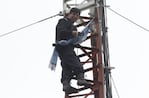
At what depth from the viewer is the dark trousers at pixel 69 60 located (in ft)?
34.4

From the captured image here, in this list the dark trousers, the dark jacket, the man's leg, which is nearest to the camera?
the dark jacket

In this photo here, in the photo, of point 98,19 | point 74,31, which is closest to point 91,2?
point 98,19

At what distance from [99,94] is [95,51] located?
872mm

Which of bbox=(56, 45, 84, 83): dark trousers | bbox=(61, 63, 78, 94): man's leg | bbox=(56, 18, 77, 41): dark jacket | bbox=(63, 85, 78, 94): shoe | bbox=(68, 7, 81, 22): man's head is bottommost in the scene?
bbox=(63, 85, 78, 94): shoe

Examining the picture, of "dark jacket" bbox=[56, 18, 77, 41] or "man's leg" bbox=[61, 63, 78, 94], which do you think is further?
"man's leg" bbox=[61, 63, 78, 94]

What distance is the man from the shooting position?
33.8ft

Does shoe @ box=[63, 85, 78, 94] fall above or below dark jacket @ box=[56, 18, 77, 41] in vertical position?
below

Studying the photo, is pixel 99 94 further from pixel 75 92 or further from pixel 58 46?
pixel 58 46

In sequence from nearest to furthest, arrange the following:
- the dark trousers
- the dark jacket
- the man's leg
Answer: the dark jacket < the dark trousers < the man's leg

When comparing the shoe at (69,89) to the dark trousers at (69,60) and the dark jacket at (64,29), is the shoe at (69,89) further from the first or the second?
the dark jacket at (64,29)

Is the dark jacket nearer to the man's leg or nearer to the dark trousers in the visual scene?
the dark trousers

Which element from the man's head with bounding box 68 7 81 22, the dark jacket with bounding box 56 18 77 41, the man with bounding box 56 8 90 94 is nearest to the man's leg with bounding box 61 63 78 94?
the man with bounding box 56 8 90 94

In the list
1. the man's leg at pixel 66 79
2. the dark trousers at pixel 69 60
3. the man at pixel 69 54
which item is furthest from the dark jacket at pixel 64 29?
the man's leg at pixel 66 79

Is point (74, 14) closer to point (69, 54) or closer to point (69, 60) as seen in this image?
point (69, 54)
